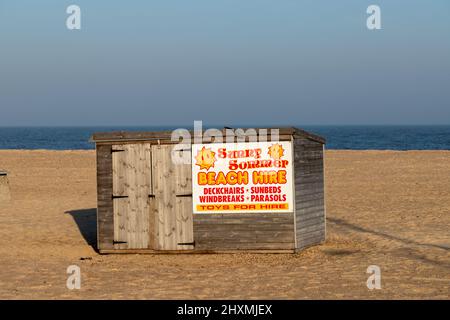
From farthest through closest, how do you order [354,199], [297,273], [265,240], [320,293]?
[354,199] < [265,240] < [297,273] < [320,293]

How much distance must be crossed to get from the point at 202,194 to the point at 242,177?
91 cm

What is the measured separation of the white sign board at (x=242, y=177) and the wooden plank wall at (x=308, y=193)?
1.08ft

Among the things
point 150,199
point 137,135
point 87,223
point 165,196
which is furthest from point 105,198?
point 87,223

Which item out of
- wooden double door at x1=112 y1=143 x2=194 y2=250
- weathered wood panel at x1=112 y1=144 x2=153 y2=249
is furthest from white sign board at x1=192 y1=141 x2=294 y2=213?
weathered wood panel at x1=112 y1=144 x2=153 y2=249

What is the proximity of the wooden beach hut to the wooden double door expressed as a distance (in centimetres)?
2

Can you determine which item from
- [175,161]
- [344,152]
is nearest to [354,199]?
[175,161]

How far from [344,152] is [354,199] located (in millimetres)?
22697

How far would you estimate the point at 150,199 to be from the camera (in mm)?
17141

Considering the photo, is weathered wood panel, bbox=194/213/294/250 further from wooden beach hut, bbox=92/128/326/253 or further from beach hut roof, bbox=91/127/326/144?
beach hut roof, bbox=91/127/326/144

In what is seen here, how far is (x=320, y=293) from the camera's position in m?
12.9

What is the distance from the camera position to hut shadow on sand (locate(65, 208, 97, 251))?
1955 centimetres

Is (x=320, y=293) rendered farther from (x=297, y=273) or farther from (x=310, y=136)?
(x=310, y=136)

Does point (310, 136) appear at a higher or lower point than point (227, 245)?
higher

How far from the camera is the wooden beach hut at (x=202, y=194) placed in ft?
55.0
